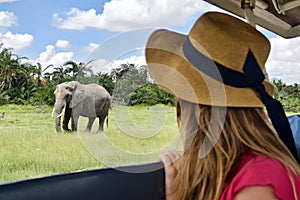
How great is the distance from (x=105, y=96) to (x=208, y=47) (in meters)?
0.50

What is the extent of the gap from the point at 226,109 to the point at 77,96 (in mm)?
733

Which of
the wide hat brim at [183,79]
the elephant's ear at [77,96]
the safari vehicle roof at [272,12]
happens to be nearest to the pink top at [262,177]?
the wide hat brim at [183,79]

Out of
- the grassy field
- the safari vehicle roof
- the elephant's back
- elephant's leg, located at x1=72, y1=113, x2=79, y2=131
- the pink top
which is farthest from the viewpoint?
the safari vehicle roof

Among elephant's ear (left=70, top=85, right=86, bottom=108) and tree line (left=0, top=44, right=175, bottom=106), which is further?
elephant's ear (left=70, top=85, right=86, bottom=108)

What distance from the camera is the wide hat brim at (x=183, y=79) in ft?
2.45

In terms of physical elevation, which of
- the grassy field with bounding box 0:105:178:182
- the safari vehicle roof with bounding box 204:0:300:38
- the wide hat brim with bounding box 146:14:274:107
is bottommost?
the grassy field with bounding box 0:105:178:182

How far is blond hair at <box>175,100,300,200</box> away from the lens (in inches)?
30.3

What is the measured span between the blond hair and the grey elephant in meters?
0.38

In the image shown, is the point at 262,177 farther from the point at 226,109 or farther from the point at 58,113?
the point at 58,113

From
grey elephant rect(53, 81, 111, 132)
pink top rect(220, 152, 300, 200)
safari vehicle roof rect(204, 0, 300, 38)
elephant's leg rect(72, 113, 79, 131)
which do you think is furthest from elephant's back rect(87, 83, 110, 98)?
safari vehicle roof rect(204, 0, 300, 38)

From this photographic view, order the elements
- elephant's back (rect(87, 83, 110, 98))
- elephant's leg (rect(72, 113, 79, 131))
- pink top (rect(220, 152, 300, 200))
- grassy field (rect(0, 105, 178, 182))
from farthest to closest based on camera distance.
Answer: elephant's leg (rect(72, 113, 79, 131))
elephant's back (rect(87, 83, 110, 98))
grassy field (rect(0, 105, 178, 182))
pink top (rect(220, 152, 300, 200))

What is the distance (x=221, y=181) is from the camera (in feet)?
2.52

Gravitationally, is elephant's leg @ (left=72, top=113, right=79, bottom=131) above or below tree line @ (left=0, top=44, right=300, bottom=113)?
below

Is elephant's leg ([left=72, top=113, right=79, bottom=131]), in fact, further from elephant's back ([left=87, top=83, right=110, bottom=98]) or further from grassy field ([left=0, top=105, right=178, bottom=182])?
elephant's back ([left=87, top=83, right=110, bottom=98])
